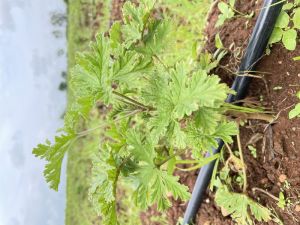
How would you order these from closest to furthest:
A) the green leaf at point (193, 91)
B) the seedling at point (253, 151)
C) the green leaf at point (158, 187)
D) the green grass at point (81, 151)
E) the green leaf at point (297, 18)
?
1. the green leaf at point (193, 91)
2. the green leaf at point (158, 187)
3. the green leaf at point (297, 18)
4. the seedling at point (253, 151)
5. the green grass at point (81, 151)

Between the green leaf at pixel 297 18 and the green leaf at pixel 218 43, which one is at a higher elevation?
the green leaf at pixel 297 18

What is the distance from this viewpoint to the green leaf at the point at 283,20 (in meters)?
0.94

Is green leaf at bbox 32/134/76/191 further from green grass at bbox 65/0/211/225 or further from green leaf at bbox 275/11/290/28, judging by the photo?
green grass at bbox 65/0/211/225

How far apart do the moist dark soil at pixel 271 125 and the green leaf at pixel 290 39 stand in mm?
47

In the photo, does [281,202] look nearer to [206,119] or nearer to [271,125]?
[271,125]

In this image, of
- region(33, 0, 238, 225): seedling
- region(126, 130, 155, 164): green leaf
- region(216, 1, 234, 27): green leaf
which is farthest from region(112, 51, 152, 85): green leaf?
region(216, 1, 234, 27): green leaf

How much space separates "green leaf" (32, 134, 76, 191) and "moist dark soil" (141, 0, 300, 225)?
18.8 inches

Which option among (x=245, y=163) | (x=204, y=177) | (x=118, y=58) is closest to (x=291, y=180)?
(x=245, y=163)

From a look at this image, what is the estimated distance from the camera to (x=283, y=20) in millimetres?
941

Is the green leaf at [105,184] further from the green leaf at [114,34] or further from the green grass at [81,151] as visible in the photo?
the green grass at [81,151]

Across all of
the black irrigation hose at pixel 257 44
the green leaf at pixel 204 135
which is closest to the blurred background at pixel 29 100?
the black irrigation hose at pixel 257 44

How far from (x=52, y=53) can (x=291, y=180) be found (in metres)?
1.49

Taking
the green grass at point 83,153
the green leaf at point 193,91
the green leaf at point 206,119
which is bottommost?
the green grass at point 83,153

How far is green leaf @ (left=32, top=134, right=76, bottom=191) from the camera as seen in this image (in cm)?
85
